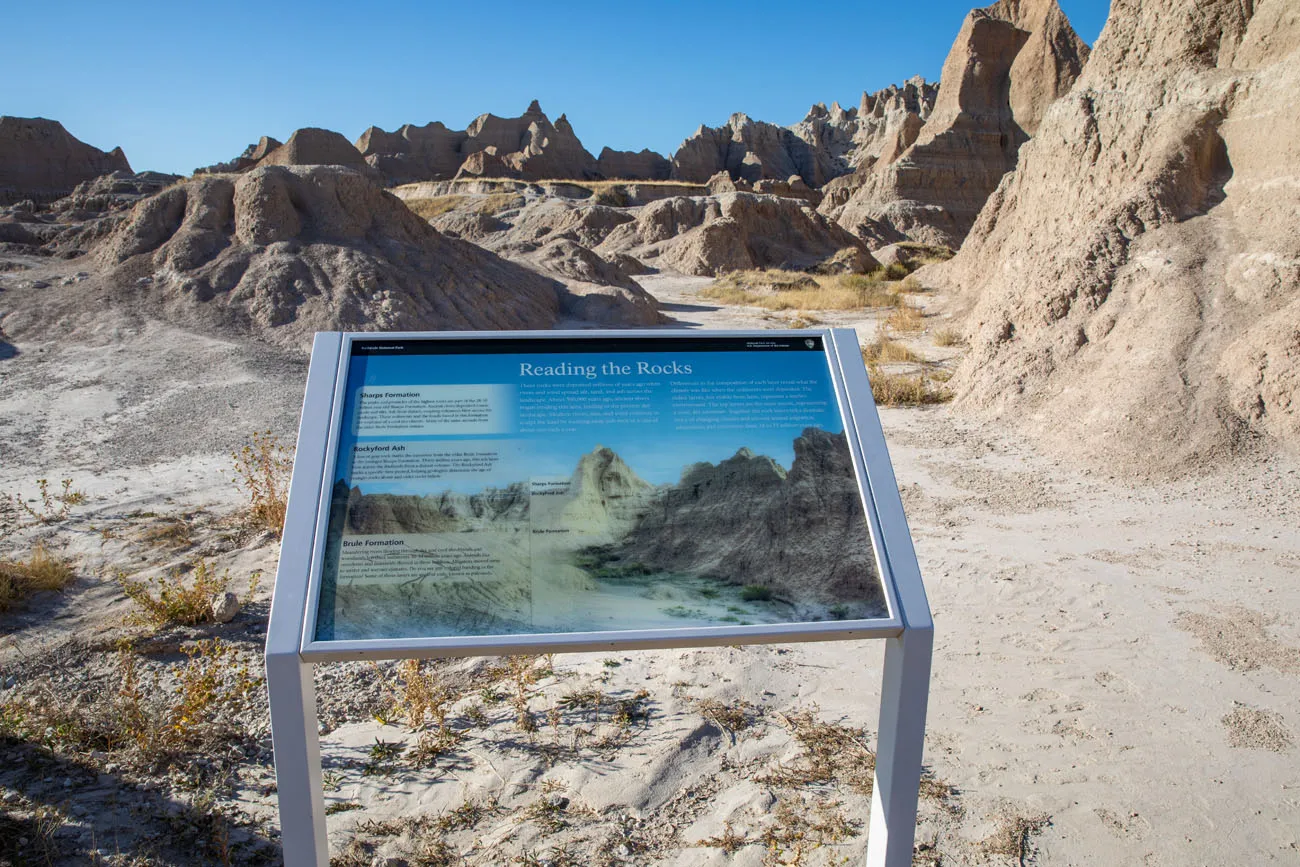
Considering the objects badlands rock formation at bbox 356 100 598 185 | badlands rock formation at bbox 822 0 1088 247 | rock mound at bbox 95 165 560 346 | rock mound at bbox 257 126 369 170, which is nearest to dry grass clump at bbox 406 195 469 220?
rock mound at bbox 257 126 369 170

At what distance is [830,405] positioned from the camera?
7.80 ft

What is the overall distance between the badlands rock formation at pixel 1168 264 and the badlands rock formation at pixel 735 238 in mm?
14375

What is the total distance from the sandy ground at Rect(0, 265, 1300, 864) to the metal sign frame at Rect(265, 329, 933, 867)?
59cm

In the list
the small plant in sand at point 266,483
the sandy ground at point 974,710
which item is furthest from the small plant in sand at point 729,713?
the small plant in sand at point 266,483

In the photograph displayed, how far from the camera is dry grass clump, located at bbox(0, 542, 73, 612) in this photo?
13.8 ft

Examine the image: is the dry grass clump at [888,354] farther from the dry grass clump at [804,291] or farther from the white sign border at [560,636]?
the white sign border at [560,636]

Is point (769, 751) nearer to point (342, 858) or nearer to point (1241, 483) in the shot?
point (342, 858)

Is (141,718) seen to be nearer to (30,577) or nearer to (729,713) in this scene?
(30,577)

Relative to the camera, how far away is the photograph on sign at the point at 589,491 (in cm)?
206

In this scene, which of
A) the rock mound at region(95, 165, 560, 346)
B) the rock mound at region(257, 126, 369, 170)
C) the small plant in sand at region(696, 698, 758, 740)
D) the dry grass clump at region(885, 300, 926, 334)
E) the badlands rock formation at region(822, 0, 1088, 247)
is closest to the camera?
the small plant in sand at region(696, 698, 758, 740)

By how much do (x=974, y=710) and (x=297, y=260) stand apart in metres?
11.0

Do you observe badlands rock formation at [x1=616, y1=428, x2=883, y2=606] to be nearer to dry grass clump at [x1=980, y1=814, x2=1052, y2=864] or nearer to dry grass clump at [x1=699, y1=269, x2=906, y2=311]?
dry grass clump at [x1=980, y1=814, x2=1052, y2=864]

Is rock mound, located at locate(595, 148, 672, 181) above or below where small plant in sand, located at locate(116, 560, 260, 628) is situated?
above

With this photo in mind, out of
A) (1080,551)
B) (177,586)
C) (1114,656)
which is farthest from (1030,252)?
(177,586)
